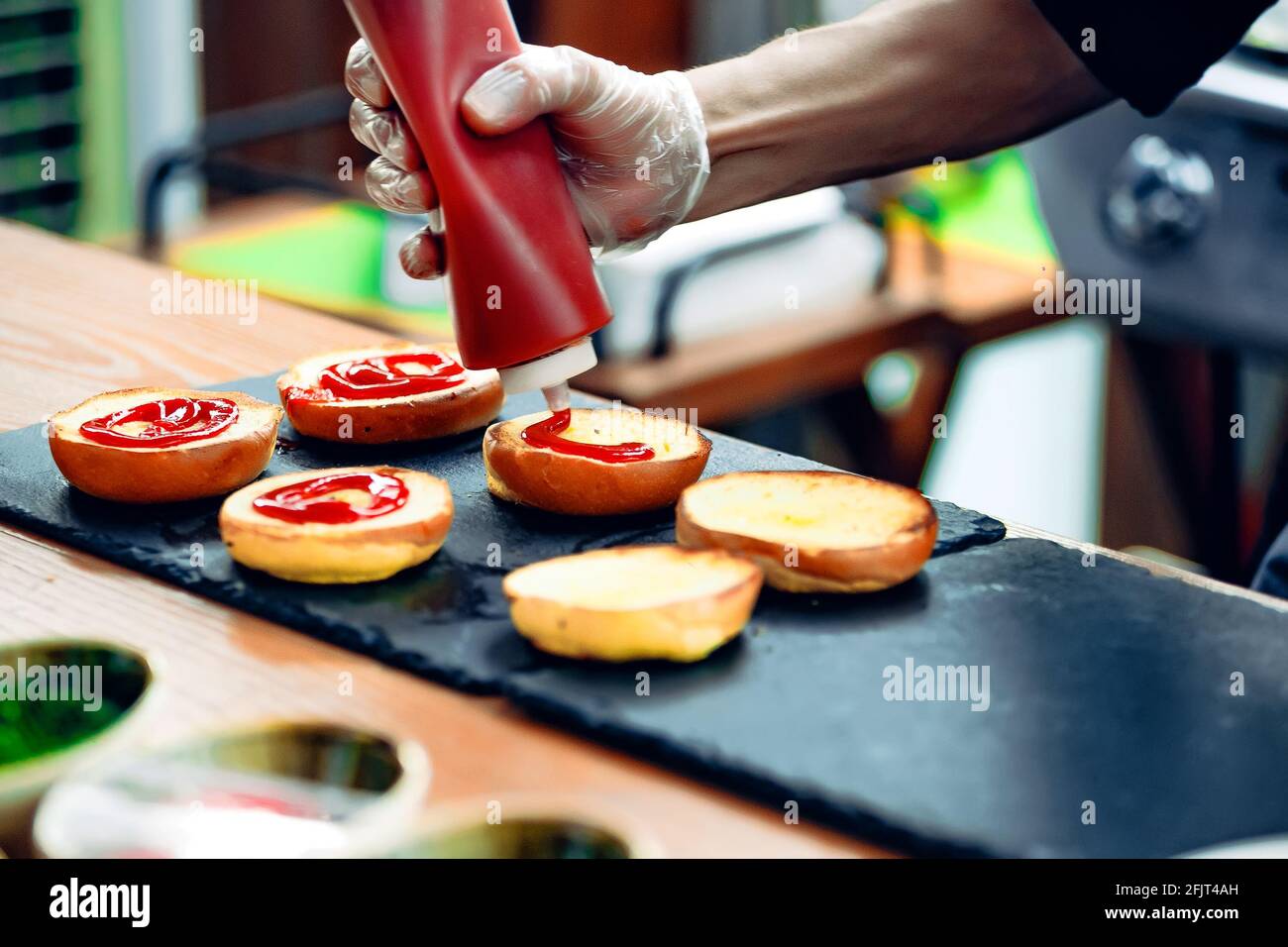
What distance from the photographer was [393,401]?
143cm

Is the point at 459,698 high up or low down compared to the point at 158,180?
down

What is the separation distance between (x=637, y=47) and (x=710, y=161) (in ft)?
8.07

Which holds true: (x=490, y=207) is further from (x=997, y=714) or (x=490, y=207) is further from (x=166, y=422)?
(x=997, y=714)

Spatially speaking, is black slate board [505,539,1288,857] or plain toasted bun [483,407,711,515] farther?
plain toasted bun [483,407,711,515]

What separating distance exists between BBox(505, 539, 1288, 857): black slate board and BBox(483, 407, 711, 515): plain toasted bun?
0.19 metres

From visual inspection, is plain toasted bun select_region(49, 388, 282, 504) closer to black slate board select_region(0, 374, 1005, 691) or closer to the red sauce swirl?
black slate board select_region(0, 374, 1005, 691)

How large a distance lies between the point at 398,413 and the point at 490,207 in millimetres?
276

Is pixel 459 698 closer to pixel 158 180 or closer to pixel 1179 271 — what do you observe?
pixel 1179 271

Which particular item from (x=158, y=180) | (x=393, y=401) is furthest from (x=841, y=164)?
(x=158, y=180)

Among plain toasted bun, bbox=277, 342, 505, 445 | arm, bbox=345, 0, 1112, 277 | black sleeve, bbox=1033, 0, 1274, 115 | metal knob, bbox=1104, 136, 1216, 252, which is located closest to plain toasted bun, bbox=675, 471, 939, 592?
plain toasted bun, bbox=277, 342, 505, 445

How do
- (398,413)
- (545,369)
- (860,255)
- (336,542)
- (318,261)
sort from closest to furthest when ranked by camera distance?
(336,542) → (545,369) → (398,413) → (860,255) → (318,261)

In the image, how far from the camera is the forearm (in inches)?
64.3

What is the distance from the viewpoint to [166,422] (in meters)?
1.35

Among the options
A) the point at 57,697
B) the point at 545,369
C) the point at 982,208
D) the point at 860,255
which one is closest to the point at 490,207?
the point at 545,369
